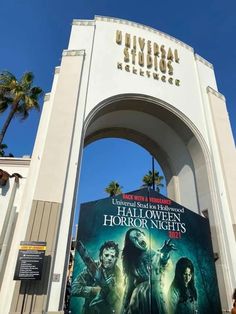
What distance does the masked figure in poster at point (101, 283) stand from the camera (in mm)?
7559

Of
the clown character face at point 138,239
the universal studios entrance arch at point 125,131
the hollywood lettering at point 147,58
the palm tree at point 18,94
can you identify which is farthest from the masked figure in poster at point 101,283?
the palm tree at point 18,94

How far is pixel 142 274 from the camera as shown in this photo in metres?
8.38

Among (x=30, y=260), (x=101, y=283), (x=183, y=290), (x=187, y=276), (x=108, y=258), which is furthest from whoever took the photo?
(x=187, y=276)

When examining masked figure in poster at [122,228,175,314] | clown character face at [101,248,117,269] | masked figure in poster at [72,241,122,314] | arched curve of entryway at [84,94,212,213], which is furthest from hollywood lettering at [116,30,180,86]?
masked figure in poster at [72,241,122,314]

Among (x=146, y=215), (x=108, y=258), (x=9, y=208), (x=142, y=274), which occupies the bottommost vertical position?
(x=142, y=274)

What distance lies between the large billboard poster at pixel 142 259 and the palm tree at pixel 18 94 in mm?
10625

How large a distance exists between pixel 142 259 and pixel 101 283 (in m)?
1.64

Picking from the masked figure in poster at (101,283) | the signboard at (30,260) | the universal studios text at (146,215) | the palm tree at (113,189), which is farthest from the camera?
the palm tree at (113,189)

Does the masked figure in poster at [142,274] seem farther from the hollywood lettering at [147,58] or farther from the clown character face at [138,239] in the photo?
the hollywood lettering at [147,58]

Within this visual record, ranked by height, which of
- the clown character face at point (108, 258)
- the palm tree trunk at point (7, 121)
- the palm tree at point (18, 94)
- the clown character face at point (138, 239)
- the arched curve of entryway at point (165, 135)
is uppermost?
the palm tree at point (18, 94)

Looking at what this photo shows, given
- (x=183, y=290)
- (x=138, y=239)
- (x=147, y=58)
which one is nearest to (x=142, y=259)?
(x=138, y=239)

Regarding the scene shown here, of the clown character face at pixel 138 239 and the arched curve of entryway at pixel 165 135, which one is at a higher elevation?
the arched curve of entryway at pixel 165 135

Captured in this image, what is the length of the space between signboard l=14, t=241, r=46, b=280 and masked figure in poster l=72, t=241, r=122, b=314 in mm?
1857

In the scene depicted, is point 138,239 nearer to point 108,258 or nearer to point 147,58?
point 108,258
